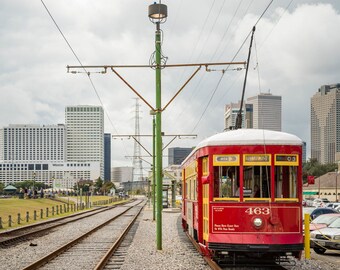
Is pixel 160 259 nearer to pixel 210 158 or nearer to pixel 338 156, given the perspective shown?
pixel 210 158

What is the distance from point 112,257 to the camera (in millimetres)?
16781

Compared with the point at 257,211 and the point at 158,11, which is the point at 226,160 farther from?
the point at 158,11

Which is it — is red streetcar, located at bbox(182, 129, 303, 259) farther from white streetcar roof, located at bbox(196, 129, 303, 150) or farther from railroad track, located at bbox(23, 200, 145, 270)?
railroad track, located at bbox(23, 200, 145, 270)

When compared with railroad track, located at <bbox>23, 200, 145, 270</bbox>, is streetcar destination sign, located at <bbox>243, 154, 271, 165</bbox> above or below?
above

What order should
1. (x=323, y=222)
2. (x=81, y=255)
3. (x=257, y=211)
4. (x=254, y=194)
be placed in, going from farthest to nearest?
(x=323, y=222) → (x=81, y=255) → (x=254, y=194) → (x=257, y=211)

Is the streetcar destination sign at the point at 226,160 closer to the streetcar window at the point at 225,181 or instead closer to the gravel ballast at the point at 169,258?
the streetcar window at the point at 225,181

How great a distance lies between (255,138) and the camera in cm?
1314

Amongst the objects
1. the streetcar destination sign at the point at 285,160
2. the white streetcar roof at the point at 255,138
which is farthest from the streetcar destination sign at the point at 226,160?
the streetcar destination sign at the point at 285,160

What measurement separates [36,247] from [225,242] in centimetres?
936

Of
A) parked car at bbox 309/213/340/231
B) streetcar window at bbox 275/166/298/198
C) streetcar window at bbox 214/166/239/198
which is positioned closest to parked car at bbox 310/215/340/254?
parked car at bbox 309/213/340/231

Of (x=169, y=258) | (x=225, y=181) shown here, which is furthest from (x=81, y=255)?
(x=225, y=181)

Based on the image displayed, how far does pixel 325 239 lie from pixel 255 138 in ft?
21.6

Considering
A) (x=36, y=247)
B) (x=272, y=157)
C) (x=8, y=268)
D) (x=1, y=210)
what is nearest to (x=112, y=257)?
(x=8, y=268)

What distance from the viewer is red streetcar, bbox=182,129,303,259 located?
1268 centimetres
